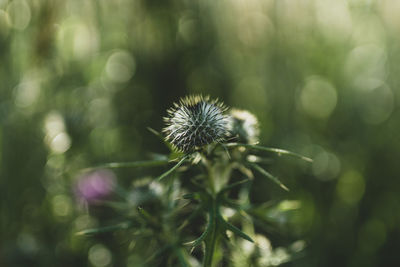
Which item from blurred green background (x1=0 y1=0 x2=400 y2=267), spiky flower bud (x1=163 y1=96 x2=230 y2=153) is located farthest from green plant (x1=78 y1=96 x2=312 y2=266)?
blurred green background (x1=0 y1=0 x2=400 y2=267)

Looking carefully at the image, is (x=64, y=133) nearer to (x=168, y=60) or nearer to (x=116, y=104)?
(x=116, y=104)

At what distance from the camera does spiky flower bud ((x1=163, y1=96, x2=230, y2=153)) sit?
150cm

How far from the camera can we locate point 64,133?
115 inches

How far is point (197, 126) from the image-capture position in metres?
1.51

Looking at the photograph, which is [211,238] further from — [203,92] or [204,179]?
[203,92]

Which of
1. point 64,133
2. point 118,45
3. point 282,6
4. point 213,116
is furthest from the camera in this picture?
point 118,45

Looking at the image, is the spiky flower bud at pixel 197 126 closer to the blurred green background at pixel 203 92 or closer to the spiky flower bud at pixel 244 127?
the spiky flower bud at pixel 244 127

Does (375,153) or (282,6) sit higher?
(282,6)

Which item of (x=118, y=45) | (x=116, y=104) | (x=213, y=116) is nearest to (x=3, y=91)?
(x=116, y=104)

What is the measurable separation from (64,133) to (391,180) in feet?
8.43

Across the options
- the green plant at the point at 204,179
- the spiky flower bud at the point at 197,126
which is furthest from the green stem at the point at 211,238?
the spiky flower bud at the point at 197,126

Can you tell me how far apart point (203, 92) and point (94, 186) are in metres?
1.29

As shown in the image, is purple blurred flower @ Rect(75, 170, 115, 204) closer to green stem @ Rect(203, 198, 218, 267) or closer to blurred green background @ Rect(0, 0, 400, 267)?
blurred green background @ Rect(0, 0, 400, 267)

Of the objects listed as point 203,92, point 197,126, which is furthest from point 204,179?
point 203,92
